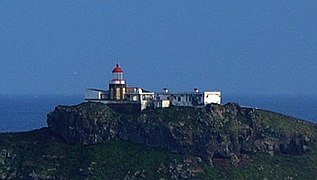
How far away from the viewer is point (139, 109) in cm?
9931

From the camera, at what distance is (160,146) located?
93500 mm

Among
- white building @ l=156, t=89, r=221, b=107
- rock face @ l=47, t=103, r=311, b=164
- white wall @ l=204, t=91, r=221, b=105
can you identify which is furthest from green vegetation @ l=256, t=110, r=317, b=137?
white building @ l=156, t=89, r=221, b=107

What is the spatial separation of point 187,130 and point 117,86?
12.8 metres

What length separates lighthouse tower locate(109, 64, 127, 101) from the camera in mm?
102812

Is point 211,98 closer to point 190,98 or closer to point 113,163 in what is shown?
point 190,98

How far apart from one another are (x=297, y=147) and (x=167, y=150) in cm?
1431

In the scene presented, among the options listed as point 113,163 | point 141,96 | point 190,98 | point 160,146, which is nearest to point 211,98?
point 190,98

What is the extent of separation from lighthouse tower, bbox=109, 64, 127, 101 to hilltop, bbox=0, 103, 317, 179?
243 inches

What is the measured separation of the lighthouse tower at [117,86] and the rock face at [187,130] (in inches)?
230

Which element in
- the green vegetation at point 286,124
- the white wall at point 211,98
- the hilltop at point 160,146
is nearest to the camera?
the hilltop at point 160,146

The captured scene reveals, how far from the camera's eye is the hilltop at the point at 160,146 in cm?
9019

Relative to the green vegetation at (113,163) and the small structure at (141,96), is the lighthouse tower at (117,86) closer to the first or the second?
the small structure at (141,96)

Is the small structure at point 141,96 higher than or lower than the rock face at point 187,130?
higher

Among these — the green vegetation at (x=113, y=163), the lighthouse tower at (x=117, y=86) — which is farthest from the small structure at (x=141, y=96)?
the green vegetation at (x=113, y=163)
